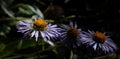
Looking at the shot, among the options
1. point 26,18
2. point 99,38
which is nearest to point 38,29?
point 99,38

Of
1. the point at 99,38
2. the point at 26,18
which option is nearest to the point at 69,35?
the point at 99,38

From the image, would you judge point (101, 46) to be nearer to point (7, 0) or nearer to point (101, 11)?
point (7, 0)

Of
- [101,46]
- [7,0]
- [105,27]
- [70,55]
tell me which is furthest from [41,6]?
[101,46]

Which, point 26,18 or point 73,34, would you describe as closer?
point 73,34

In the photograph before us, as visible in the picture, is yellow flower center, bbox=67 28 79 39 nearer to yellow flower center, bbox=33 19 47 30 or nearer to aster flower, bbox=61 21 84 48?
aster flower, bbox=61 21 84 48

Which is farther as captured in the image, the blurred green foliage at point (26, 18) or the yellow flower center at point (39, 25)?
the blurred green foliage at point (26, 18)

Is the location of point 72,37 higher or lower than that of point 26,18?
lower

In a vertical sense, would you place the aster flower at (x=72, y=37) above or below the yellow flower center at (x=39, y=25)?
below

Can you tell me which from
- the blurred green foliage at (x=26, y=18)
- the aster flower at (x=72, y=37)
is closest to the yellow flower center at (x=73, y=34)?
the aster flower at (x=72, y=37)

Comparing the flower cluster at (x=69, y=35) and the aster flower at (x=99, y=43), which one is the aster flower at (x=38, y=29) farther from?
the aster flower at (x=99, y=43)

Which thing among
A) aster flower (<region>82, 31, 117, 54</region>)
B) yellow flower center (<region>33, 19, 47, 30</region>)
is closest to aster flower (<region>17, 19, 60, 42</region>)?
yellow flower center (<region>33, 19, 47, 30</region>)

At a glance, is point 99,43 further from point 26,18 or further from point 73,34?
point 26,18
